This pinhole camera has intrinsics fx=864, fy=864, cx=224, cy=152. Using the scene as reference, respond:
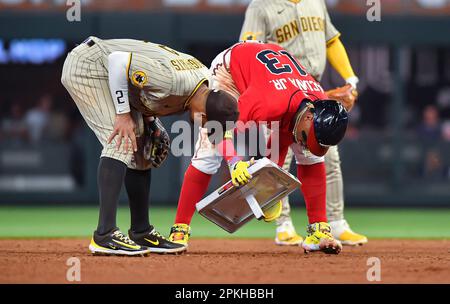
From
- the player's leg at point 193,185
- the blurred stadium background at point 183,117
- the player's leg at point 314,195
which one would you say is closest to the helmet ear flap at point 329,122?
the player's leg at point 314,195

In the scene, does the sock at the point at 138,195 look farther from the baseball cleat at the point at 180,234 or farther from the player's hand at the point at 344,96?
the player's hand at the point at 344,96

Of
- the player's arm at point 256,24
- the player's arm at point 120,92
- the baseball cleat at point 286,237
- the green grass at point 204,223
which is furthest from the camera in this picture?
the green grass at point 204,223

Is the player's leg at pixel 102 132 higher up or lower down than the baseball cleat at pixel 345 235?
higher up

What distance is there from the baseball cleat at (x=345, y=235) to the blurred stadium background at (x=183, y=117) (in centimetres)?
450

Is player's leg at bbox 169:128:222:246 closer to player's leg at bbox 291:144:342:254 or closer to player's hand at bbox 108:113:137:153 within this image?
player's leg at bbox 291:144:342:254

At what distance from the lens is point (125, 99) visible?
17.4 feet

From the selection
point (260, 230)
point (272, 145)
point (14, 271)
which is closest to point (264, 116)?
point (272, 145)

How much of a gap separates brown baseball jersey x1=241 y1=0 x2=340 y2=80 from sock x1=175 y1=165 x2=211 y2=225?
1303 mm

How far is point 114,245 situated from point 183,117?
6030mm

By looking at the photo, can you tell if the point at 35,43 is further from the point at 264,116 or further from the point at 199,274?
the point at 199,274

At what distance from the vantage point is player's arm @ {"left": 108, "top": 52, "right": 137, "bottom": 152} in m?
5.29

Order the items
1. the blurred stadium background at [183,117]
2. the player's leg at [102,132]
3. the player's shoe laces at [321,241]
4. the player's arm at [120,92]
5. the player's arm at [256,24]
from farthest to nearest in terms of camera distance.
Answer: the blurred stadium background at [183,117] < the player's arm at [256,24] < the player's shoe laces at [321,241] < the player's leg at [102,132] < the player's arm at [120,92]

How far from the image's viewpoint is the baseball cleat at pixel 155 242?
584 cm

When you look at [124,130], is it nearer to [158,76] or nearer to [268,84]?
[158,76]
